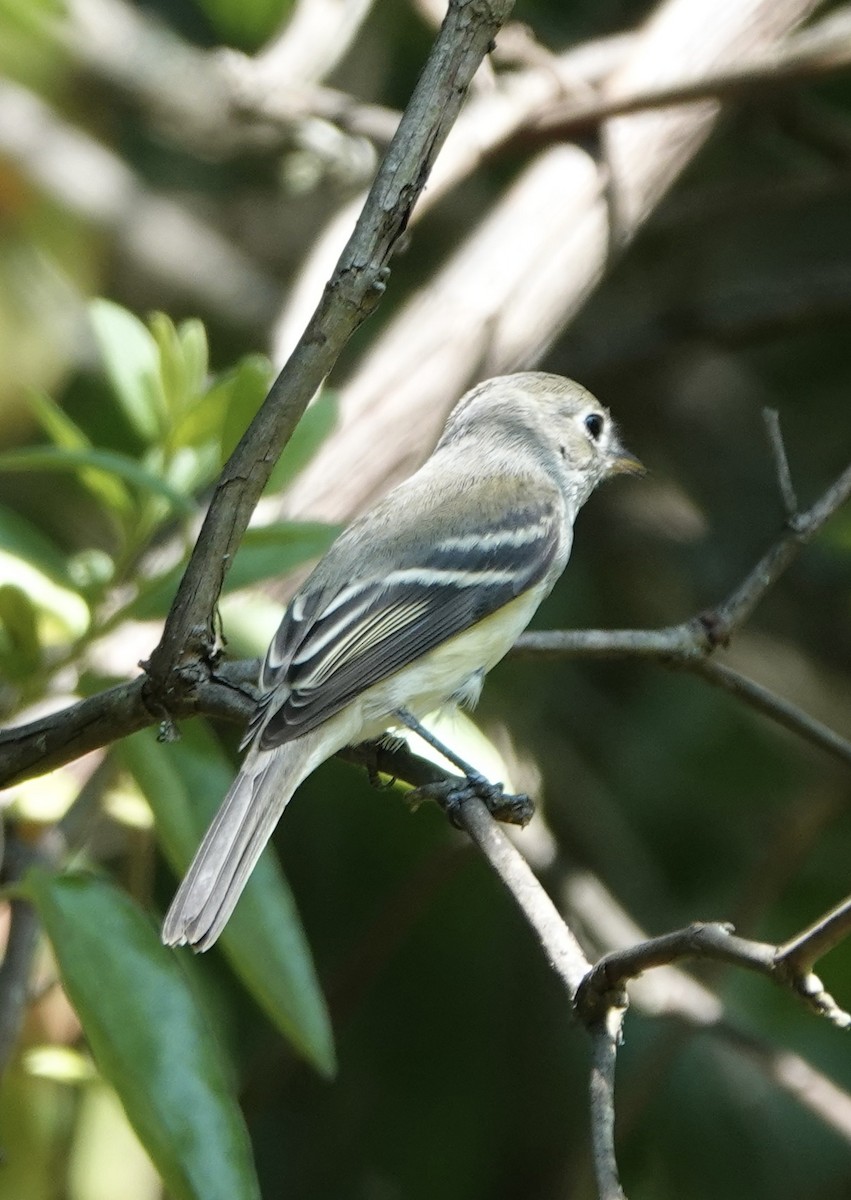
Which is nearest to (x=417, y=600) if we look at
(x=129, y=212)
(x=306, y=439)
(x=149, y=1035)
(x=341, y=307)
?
(x=306, y=439)

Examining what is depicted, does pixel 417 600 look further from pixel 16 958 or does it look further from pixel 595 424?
pixel 595 424

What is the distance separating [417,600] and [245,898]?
1034 millimetres

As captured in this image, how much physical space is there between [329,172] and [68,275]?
984mm

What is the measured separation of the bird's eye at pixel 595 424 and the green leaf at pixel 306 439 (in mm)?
1825

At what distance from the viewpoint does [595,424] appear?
497 centimetres

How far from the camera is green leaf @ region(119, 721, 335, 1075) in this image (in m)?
2.76

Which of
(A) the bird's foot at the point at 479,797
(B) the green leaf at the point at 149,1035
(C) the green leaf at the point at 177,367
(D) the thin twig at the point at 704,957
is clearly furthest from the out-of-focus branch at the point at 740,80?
(D) the thin twig at the point at 704,957

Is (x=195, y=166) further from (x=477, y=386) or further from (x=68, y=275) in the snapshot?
(x=477, y=386)

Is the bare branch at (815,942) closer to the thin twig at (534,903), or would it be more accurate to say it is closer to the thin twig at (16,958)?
the thin twig at (534,903)

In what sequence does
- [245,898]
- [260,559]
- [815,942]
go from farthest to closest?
[260,559] < [245,898] < [815,942]

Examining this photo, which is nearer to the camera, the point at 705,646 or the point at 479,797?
the point at 479,797

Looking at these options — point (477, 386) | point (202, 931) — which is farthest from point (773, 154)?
point (202, 931)

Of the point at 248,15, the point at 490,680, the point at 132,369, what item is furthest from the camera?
the point at 490,680

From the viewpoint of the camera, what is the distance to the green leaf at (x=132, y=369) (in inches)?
132
